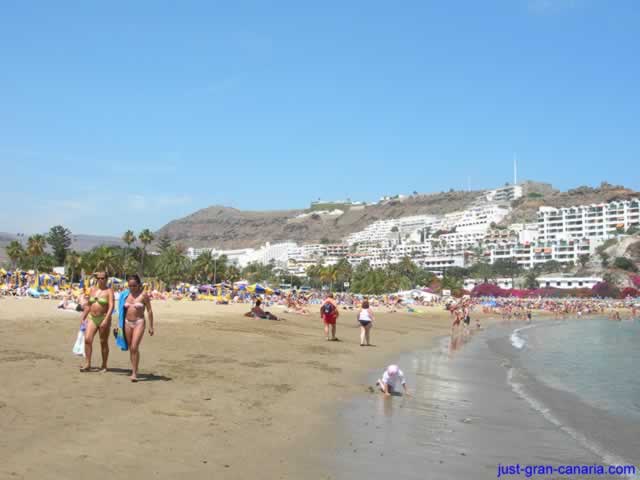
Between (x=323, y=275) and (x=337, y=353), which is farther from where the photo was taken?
(x=323, y=275)

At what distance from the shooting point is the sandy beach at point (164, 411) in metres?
4.66

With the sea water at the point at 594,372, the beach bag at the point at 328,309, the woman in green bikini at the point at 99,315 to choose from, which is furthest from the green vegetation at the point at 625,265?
the woman in green bikini at the point at 99,315

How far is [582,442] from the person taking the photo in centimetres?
700

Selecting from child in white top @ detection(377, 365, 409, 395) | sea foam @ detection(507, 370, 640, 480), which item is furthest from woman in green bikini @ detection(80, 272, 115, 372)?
sea foam @ detection(507, 370, 640, 480)

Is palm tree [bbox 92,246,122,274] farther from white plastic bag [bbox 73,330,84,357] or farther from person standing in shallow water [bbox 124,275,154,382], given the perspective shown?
person standing in shallow water [bbox 124,275,154,382]

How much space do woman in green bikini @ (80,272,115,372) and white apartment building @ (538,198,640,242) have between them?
153587mm

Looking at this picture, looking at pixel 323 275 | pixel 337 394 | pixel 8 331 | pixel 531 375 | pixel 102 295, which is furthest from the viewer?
pixel 323 275

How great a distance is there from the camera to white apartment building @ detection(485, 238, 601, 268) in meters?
143

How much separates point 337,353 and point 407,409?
699 cm

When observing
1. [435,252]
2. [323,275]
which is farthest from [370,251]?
[323,275]

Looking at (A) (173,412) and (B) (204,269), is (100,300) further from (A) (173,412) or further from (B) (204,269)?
(B) (204,269)

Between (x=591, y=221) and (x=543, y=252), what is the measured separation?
19.2m

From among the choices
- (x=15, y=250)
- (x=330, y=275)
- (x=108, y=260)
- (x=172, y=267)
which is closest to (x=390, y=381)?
(x=108, y=260)

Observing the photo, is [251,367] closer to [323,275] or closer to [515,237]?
[323,275]
